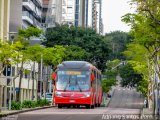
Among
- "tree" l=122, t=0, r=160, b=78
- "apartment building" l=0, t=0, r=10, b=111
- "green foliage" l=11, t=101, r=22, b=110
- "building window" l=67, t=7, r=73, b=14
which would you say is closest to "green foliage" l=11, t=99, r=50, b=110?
"green foliage" l=11, t=101, r=22, b=110

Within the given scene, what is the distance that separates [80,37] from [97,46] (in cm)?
348

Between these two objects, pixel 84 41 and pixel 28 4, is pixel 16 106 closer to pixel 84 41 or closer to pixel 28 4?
pixel 84 41

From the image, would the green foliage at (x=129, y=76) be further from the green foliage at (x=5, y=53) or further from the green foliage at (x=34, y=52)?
the green foliage at (x=5, y=53)

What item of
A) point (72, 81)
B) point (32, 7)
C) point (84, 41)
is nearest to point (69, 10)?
point (32, 7)

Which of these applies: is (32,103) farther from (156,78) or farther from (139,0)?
(139,0)

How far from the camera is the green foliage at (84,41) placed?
259 feet

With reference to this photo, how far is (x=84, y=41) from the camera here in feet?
263

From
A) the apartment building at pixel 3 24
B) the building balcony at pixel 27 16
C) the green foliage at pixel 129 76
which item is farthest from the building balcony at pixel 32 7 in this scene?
the apartment building at pixel 3 24

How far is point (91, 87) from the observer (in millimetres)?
42406

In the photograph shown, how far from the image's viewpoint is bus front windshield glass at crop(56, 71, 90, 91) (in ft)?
137

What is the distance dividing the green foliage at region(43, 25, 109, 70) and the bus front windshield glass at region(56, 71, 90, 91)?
3550 cm

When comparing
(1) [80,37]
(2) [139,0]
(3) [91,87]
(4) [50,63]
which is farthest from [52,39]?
(2) [139,0]

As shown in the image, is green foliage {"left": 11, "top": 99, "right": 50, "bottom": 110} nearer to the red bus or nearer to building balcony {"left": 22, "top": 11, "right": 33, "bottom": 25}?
the red bus

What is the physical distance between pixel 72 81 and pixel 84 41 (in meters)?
38.6
